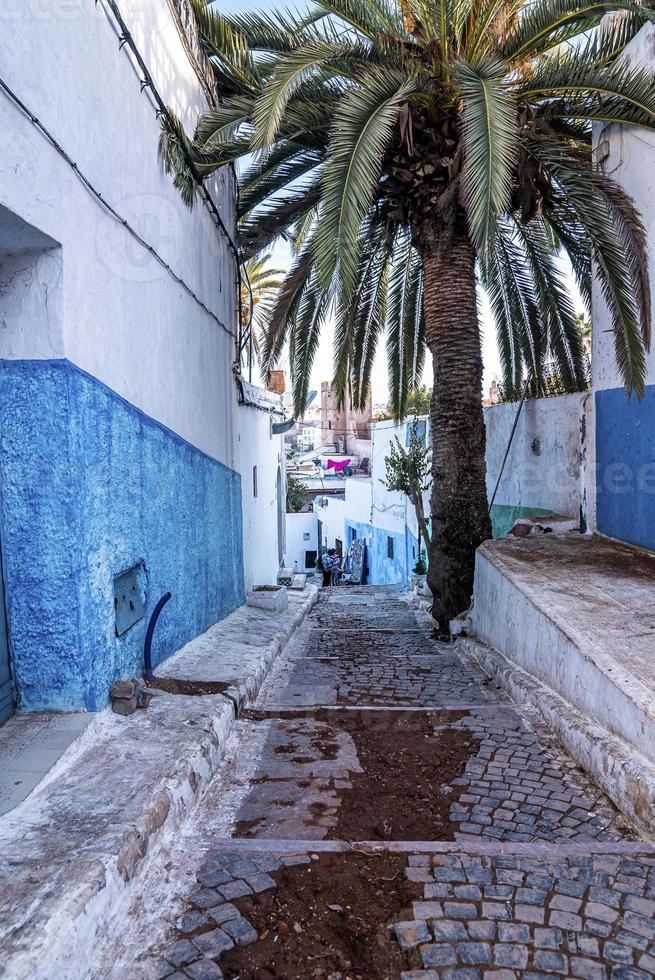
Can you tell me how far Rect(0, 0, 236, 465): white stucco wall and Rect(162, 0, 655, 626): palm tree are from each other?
64 cm

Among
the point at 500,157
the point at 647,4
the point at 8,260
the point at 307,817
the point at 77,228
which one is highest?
the point at 647,4

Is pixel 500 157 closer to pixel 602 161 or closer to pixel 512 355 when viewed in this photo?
pixel 602 161

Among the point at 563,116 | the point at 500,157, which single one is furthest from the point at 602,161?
the point at 500,157

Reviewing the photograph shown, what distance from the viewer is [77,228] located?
12.6 feet

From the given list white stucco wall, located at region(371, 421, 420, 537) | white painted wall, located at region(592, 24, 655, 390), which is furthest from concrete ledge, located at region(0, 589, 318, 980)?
white stucco wall, located at region(371, 421, 420, 537)

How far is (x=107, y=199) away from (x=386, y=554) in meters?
19.9

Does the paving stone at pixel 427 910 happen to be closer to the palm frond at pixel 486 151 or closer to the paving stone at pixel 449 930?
the paving stone at pixel 449 930

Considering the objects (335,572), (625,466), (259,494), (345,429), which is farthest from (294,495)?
(625,466)

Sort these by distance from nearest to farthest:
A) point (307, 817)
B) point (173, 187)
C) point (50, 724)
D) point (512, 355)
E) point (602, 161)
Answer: point (307, 817)
point (50, 724)
point (173, 187)
point (602, 161)
point (512, 355)

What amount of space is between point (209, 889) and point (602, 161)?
26.6ft

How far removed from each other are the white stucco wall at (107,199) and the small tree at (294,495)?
29.9 m

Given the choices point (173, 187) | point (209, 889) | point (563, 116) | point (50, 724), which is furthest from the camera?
A: point (563, 116)

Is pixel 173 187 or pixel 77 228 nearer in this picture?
pixel 77 228

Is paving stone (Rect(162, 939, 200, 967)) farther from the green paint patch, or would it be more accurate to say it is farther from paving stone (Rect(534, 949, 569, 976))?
the green paint patch
